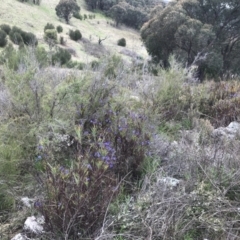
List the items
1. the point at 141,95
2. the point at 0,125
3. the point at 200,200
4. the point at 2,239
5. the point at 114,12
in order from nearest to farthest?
1. the point at 2,239
2. the point at 200,200
3. the point at 0,125
4. the point at 141,95
5. the point at 114,12

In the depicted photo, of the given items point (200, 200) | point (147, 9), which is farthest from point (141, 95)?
point (147, 9)

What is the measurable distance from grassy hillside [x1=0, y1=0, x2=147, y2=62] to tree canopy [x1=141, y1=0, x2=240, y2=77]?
248 centimetres

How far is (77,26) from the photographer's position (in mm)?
33344

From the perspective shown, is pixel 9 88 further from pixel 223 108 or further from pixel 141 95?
pixel 223 108

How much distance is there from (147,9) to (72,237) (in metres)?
44.7

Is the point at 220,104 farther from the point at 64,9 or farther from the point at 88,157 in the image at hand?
the point at 64,9

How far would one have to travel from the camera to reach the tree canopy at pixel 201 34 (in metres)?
17.3

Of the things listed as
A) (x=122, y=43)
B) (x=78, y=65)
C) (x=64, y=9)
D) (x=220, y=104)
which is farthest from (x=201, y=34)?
(x=64, y=9)

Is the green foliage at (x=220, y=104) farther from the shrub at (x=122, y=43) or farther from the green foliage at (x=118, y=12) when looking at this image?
the green foliage at (x=118, y=12)

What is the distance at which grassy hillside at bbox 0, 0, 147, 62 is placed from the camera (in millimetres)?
25156

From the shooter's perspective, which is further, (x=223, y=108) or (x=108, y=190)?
(x=223, y=108)

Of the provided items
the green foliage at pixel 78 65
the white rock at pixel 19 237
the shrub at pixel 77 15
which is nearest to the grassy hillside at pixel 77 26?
the shrub at pixel 77 15

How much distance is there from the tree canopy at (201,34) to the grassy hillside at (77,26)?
2.48 meters

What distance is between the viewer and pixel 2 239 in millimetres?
2080
